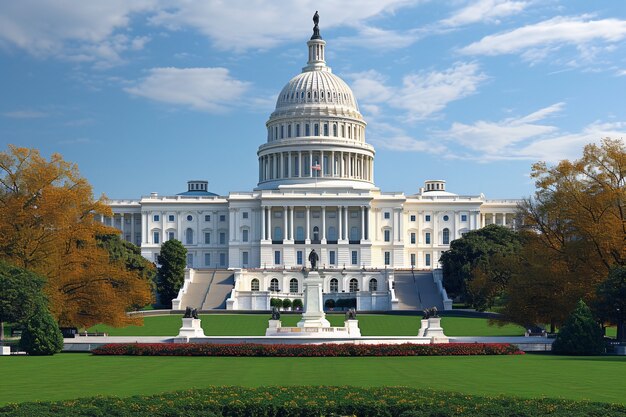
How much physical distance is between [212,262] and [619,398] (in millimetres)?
110022

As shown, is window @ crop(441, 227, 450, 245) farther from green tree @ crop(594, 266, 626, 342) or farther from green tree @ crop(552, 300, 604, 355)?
green tree @ crop(552, 300, 604, 355)

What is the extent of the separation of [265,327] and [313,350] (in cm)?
2563

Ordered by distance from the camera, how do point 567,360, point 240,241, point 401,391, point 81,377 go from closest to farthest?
1. point 401,391
2. point 81,377
3. point 567,360
4. point 240,241

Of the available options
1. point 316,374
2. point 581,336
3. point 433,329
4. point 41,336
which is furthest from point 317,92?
point 316,374

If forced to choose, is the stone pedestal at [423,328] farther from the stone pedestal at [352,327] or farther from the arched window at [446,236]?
the arched window at [446,236]

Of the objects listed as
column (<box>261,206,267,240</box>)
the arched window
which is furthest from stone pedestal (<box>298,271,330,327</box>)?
the arched window

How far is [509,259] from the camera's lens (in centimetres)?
5856

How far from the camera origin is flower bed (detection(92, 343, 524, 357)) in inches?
1577

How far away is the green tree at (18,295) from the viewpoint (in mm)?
45531

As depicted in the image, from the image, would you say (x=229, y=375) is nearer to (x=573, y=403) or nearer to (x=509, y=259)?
(x=573, y=403)

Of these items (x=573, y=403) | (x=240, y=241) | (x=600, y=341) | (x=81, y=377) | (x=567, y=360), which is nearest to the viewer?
(x=573, y=403)

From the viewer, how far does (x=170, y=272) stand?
98.9 m

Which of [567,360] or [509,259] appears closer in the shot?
[567,360]

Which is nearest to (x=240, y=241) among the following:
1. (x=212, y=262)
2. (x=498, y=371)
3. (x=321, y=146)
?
(x=212, y=262)
